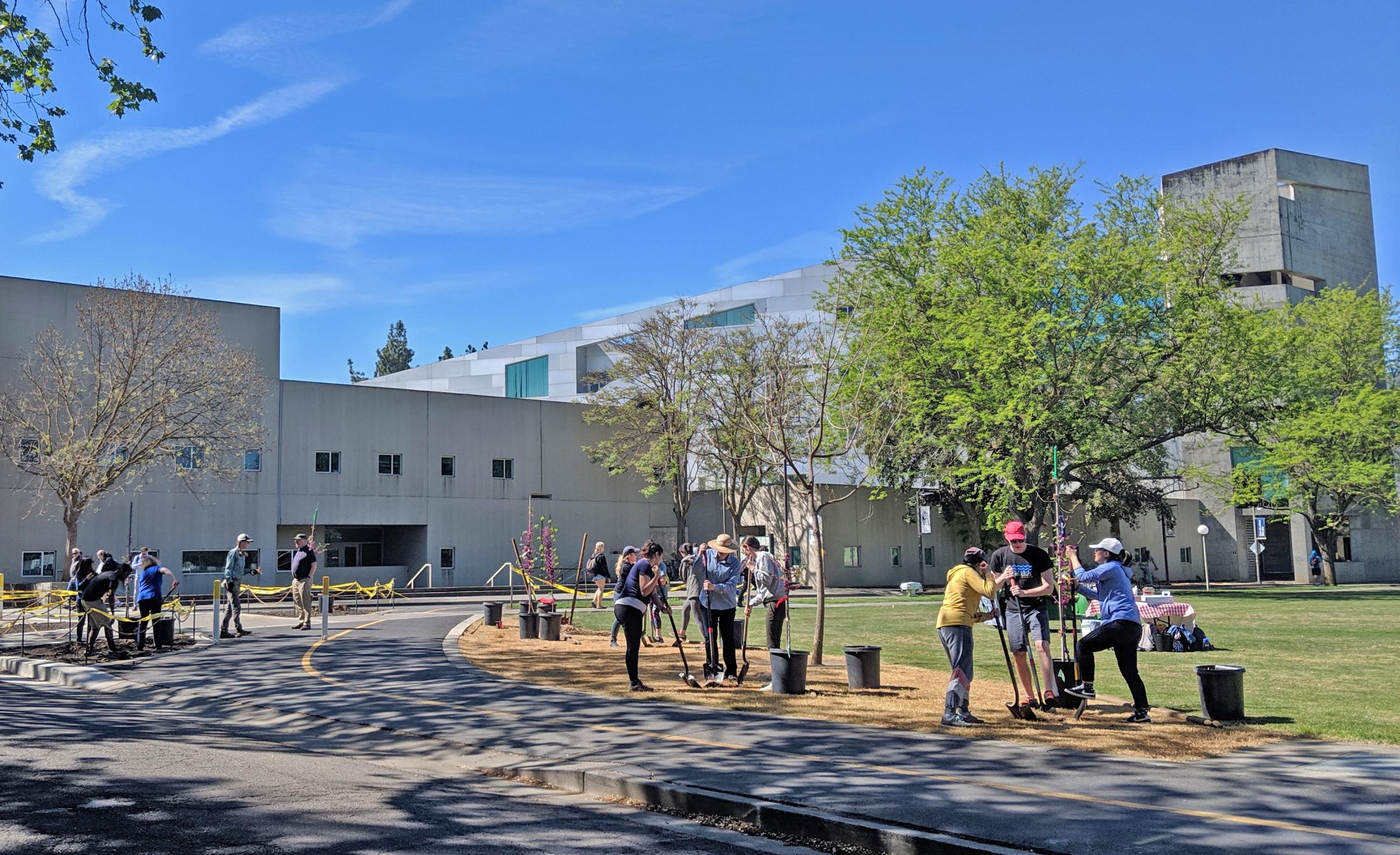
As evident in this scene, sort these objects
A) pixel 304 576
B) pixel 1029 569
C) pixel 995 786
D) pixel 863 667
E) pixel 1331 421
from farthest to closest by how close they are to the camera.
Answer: pixel 1331 421 → pixel 304 576 → pixel 863 667 → pixel 1029 569 → pixel 995 786

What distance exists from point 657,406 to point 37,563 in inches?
1004

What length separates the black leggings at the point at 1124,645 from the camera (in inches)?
395

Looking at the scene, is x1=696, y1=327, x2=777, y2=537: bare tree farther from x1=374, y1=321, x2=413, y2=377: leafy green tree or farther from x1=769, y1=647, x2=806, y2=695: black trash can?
x1=374, y1=321, x2=413, y2=377: leafy green tree

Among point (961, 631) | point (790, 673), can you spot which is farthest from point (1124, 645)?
point (790, 673)

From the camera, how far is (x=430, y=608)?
32188mm

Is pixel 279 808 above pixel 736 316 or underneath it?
underneath

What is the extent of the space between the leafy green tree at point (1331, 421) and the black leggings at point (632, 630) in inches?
1357

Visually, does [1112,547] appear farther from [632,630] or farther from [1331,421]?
[1331,421]

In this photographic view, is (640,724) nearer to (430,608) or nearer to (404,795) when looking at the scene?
(404,795)

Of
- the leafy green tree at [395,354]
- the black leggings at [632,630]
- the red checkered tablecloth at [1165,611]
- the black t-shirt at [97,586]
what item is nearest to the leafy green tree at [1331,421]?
the red checkered tablecloth at [1165,611]

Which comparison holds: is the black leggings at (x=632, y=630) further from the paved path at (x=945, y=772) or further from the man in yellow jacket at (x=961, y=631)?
the man in yellow jacket at (x=961, y=631)

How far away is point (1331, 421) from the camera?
43.2m

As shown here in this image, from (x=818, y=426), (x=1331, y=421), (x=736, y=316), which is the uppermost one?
(x=736, y=316)

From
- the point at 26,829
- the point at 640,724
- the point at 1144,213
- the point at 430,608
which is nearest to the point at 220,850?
the point at 26,829
